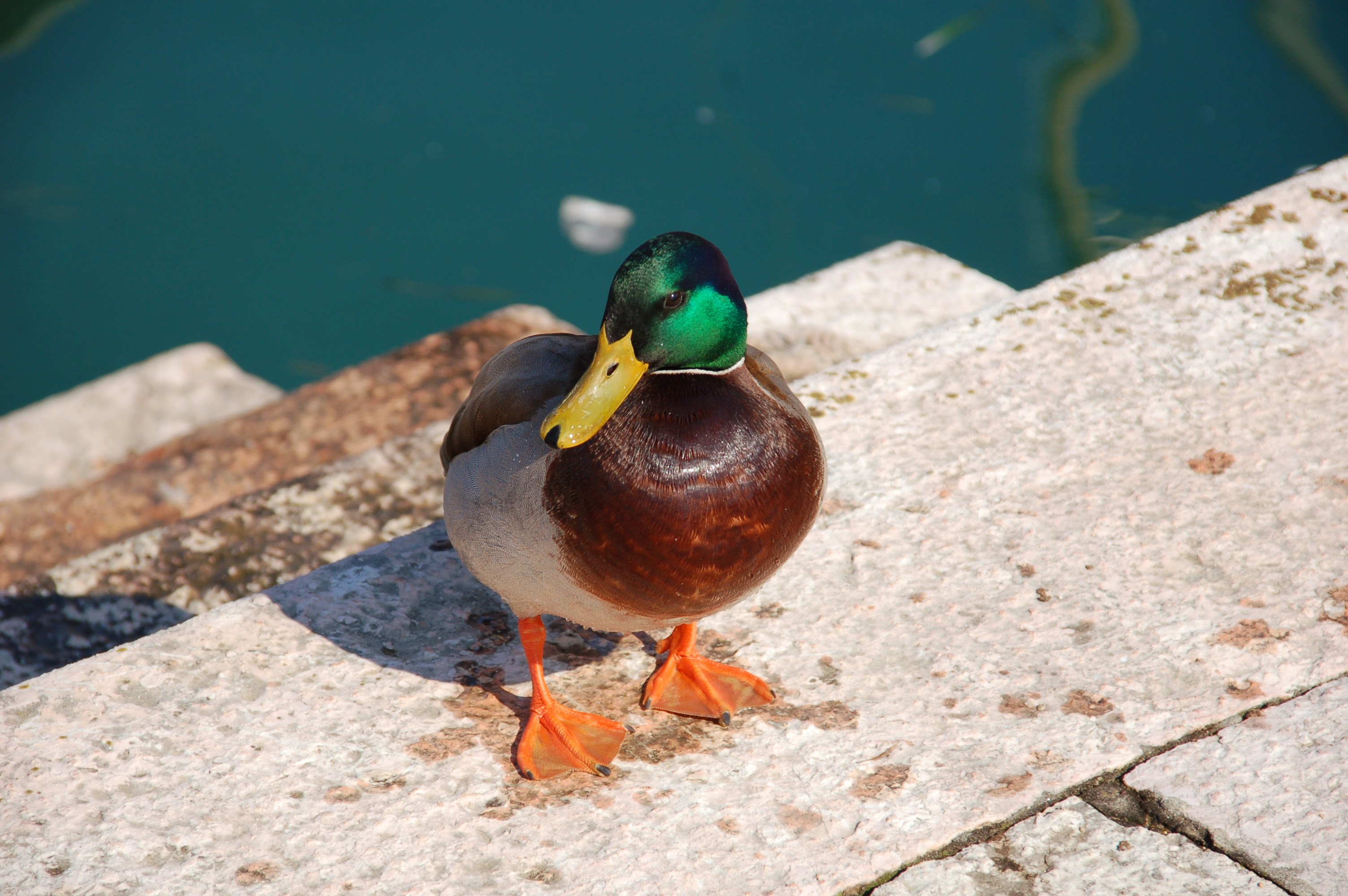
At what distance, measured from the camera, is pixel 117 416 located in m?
5.09

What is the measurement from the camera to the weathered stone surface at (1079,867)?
1.52 m

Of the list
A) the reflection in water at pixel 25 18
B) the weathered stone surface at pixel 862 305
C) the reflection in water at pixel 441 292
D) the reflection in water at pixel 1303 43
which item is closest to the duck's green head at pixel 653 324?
the weathered stone surface at pixel 862 305

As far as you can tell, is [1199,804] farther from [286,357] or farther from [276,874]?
[286,357]

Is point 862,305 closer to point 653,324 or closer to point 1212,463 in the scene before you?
point 1212,463

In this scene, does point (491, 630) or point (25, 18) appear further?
point (25, 18)

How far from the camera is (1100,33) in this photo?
333 inches

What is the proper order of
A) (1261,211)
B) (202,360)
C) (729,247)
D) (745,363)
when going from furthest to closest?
(729,247) → (202,360) → (1261,211) → (745,363)

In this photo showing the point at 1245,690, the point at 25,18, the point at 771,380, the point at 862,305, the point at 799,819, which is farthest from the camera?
the point at 25,18

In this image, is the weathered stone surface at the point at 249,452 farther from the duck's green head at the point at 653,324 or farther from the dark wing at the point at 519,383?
the duck's green head at the point at 653,324

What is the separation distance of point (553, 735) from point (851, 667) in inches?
21.0

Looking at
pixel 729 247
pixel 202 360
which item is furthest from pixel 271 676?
pixel 729 247

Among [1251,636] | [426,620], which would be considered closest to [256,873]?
[426,620]

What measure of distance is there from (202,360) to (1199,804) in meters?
5.01

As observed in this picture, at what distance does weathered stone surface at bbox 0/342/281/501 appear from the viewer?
189 inches
